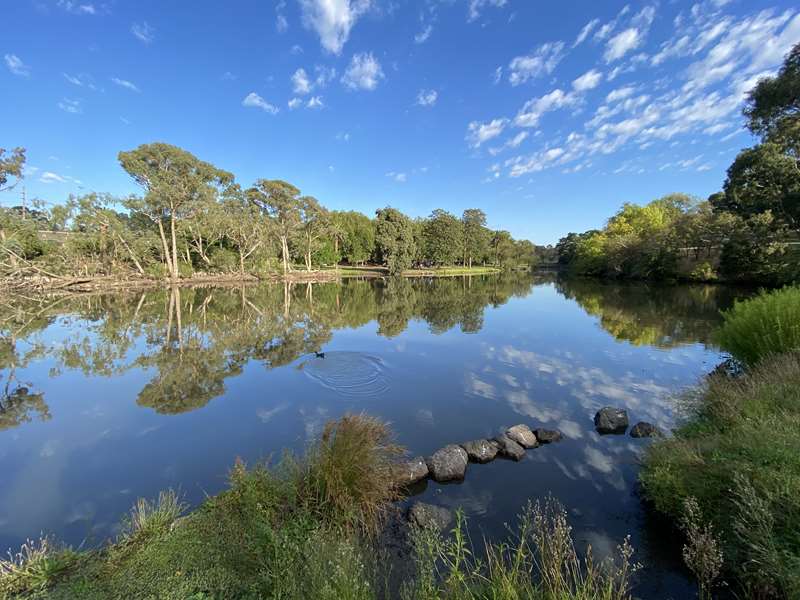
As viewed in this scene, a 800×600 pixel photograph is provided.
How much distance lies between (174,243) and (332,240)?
28.7m

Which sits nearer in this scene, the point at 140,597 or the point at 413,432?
the point at 140,597

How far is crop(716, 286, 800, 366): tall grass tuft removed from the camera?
7500 millimetres

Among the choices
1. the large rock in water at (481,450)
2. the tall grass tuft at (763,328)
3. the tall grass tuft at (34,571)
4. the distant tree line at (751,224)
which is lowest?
the large rock in water at (481,450)

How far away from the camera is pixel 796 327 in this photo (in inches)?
290

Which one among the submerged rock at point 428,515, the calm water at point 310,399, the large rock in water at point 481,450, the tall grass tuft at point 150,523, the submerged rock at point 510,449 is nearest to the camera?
→ the tall grass tuft at point 150,523

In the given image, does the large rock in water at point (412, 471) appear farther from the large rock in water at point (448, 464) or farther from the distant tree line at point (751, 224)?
the distant tree line at point (751, 224)

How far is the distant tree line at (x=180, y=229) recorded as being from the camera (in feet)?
104

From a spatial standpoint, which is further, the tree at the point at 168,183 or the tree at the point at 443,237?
the tree at the point at 443,237

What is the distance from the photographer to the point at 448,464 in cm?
593

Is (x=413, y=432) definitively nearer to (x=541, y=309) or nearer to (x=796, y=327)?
(x=796, y=327)

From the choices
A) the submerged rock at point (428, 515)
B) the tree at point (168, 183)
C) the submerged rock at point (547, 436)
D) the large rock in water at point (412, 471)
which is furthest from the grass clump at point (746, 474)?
the tree at point (168, 183)

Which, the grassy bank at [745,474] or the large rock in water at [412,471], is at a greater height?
the grassy bank at [745,474]

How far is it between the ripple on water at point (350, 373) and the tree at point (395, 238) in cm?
4369

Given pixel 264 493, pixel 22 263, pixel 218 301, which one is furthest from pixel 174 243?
pixel 264 493
